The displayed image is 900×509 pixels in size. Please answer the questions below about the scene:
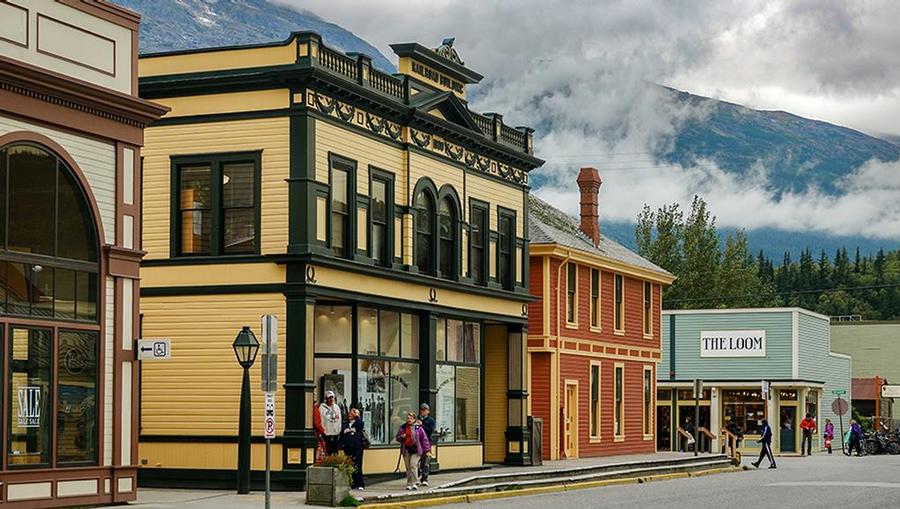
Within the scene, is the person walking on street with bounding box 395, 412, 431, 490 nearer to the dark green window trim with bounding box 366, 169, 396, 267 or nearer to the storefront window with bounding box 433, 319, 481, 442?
the dark green window trim with bounding box 366, 169, 396, 267

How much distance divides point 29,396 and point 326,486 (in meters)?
5.84

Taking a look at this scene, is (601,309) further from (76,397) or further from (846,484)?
(76,397)

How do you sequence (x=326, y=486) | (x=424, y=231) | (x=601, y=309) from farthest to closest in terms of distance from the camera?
(x=601, y=309) < (x=424, y=231) < (x=326, y=486)

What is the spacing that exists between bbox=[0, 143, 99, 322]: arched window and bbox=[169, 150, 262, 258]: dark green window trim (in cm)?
669

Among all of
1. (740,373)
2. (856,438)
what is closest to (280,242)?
(856,438)

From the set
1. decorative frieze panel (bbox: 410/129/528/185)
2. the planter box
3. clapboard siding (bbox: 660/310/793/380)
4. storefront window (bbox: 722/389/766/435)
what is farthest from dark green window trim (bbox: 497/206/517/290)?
storefront window (bbox: 722/389/766/435)

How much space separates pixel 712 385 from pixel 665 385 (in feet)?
6.95

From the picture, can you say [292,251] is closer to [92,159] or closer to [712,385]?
[92,159]

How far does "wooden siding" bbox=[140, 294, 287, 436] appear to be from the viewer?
32.4m

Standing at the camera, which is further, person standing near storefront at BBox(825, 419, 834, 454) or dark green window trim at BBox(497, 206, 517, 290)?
person standing near storefront at BBox(825, 419, 834, 454)

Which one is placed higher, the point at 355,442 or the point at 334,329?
the point at 334,329

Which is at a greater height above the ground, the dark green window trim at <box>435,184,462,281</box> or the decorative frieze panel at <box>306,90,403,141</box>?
the decorative frieze panel at <box>306,90,403,141</box>

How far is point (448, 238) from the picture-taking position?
39500mm

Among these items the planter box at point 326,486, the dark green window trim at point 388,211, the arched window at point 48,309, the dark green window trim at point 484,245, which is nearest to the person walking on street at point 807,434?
the dark green window trim at point 484,245
